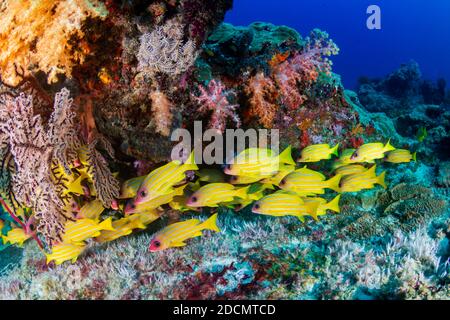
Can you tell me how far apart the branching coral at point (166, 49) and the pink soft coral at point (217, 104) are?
0.64 meters

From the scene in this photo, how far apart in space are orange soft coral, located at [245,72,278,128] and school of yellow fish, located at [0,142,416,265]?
77cm

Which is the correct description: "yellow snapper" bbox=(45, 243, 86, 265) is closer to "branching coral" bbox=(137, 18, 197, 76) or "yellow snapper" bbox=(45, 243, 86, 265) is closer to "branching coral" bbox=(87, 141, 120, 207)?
"branching coral" bbox=(87, 141, 120, 207)

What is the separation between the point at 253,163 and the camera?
4016mm

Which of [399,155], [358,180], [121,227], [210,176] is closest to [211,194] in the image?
[210,176]

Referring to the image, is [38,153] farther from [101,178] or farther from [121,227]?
[121,227]

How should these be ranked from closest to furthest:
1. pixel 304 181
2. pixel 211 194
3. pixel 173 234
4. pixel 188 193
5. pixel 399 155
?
pixel 173 234 → pixel 211 194 → pixel 304 181 → pixel 188 193 → pixel 399 155

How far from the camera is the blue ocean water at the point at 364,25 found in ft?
369

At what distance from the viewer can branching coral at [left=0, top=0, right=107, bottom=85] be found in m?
3.34

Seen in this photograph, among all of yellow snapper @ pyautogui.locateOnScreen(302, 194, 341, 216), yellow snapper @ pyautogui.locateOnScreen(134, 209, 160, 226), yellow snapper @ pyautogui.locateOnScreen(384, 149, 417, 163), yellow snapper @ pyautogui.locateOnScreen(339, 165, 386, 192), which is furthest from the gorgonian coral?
yellow snapper @ pyautogui.locateOnScreen(384, 149, 417, 163)

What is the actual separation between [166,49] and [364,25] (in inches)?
6684

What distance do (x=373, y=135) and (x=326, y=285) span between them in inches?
149

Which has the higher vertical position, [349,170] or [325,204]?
[349,170]

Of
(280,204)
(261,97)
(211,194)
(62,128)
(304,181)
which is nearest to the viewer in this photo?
(62,128)

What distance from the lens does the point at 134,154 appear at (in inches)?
169
